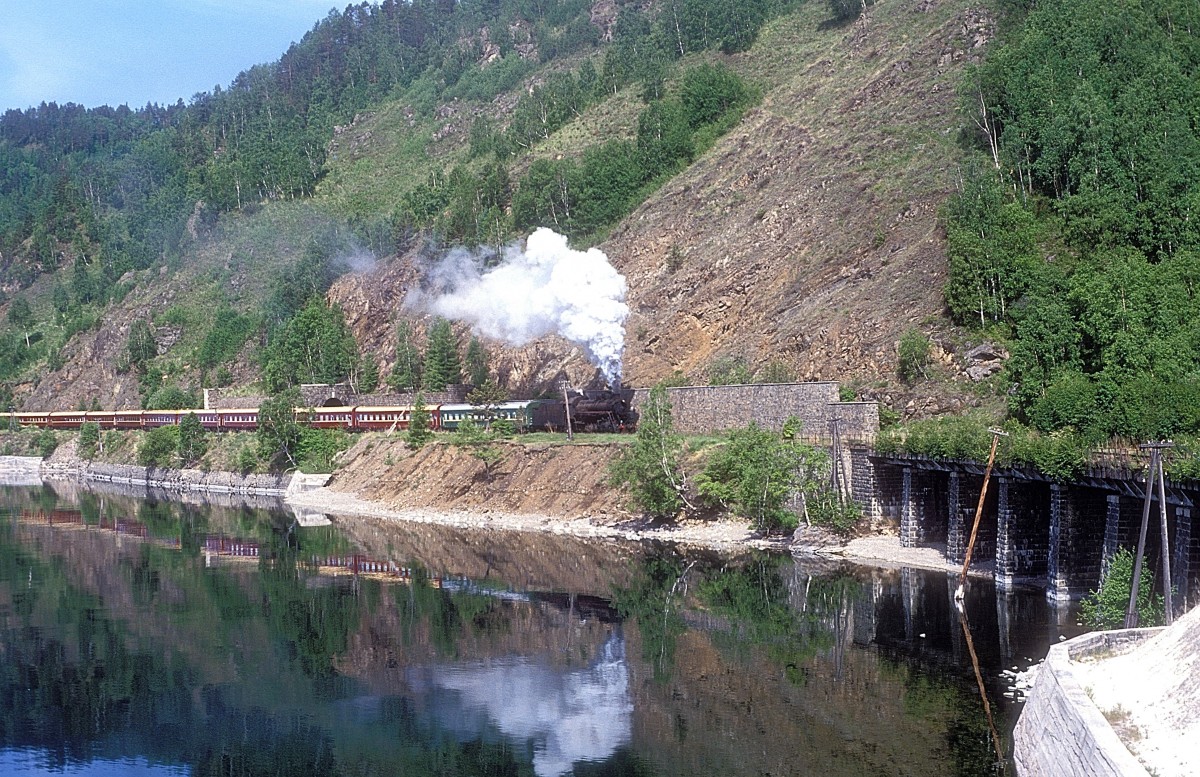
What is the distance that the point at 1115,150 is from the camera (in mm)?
73000

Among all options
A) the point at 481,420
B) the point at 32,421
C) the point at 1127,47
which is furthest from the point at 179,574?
the point at 32,421

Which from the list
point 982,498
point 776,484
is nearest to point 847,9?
point 776,484

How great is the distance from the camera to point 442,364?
10969 cm

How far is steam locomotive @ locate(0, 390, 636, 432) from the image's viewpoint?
8288 centimetres

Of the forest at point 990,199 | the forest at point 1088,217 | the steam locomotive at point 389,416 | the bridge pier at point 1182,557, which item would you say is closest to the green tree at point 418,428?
the steam locomotive at point 389,416

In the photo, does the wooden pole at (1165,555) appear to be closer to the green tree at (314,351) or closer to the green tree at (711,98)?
the green tree at (711,98)

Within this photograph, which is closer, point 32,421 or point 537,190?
point 537,190

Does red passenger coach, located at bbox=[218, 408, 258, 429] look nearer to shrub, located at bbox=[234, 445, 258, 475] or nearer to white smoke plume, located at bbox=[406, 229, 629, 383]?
shrub, located at bbox=[234, 445, 258, 475]

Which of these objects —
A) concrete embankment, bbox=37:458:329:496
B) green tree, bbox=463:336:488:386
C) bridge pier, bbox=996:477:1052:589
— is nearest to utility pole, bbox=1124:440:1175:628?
bridge pier, bbox=996:477:1052:589

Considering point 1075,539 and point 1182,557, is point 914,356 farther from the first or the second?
point 1182,557

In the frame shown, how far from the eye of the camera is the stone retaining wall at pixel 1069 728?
871 inches

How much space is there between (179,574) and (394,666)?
25.1 meters

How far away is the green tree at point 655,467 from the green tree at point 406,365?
4836 centimetres

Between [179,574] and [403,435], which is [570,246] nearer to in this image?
[403,435]
